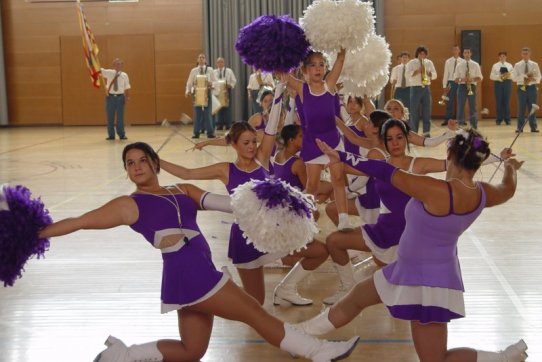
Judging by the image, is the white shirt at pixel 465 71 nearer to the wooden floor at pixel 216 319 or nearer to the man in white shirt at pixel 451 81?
the man in white shirt at pixel 451 81

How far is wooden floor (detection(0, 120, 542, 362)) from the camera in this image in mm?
4434

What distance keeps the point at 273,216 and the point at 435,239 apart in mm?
729

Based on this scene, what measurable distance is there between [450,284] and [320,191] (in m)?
3.67

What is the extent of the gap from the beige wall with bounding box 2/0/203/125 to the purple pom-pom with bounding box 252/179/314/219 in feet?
60.0

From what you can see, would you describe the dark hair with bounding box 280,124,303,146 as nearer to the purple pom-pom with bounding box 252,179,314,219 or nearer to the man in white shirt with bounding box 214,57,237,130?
the purple pom-pom with bounding box 252,179,314,219

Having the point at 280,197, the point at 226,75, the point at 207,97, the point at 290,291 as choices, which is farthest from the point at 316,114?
the point at 226,75

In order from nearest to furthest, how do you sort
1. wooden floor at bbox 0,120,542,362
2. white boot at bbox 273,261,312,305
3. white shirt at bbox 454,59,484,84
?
wooden floor at bbox 0,120,542,362 → white boot at bbox 273,261,312,305 → white shirt at bbox 454,59,484,84

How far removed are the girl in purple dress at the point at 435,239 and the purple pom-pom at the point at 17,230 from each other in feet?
4.69

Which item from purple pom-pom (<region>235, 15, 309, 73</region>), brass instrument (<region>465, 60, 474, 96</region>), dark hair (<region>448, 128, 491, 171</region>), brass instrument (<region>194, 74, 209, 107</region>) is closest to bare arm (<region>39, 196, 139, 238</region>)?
dark hair (<region>448, 128, 491, 171</region>)

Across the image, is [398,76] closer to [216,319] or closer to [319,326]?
[216,319]

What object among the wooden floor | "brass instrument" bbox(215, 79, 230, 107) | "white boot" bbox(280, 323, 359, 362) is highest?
"brass instrument" bbox(215, 79, 230, 107)

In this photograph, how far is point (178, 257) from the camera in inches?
151

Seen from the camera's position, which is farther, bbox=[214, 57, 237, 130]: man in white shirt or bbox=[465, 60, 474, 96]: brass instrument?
bbox=[214, 57, 237, 130]: man in white shirt

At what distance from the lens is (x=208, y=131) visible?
1852cm
